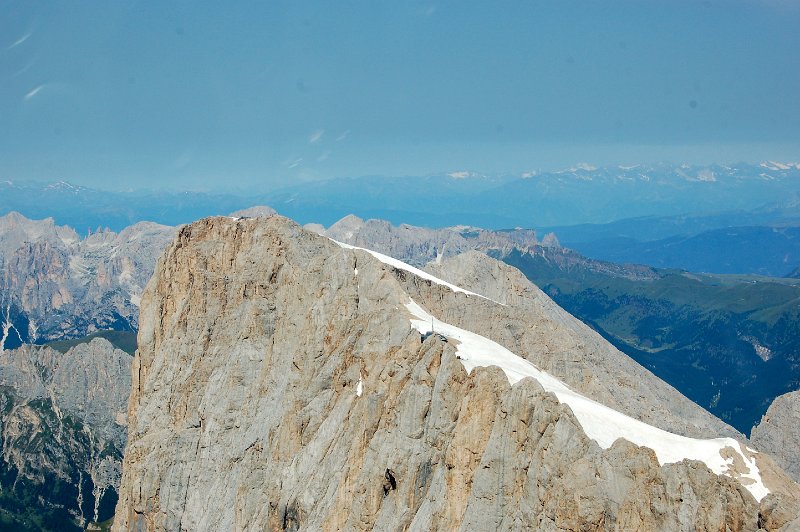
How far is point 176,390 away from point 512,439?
54.1 m

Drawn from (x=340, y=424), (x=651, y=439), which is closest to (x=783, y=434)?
(x=651, y=439)


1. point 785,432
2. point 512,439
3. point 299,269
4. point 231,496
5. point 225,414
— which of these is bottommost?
point 785,432

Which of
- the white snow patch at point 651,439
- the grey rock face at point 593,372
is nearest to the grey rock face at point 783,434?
the grey rock face at point 593,372

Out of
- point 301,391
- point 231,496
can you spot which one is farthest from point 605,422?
point 231,496

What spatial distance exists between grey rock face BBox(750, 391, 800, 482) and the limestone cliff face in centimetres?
1292

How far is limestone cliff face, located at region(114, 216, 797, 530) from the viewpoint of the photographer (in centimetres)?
4447

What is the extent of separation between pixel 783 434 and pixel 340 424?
2732 inches

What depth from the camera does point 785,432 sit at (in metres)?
102

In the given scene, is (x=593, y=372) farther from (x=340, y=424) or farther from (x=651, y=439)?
(x=340, y=424)

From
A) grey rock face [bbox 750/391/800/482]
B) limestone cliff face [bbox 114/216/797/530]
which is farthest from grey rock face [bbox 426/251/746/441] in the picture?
grey rock face [bbox 750/391/800/482]

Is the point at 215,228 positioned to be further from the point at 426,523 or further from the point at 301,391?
the point at 426,523

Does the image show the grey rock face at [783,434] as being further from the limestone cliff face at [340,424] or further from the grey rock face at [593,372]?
the limestone cliff face at [340,424]

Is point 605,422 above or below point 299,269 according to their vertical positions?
below

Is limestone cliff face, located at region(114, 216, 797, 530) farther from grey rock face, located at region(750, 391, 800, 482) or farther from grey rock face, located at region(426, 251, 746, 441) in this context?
grey rock face, located at region(750, 391, 800, 482)
